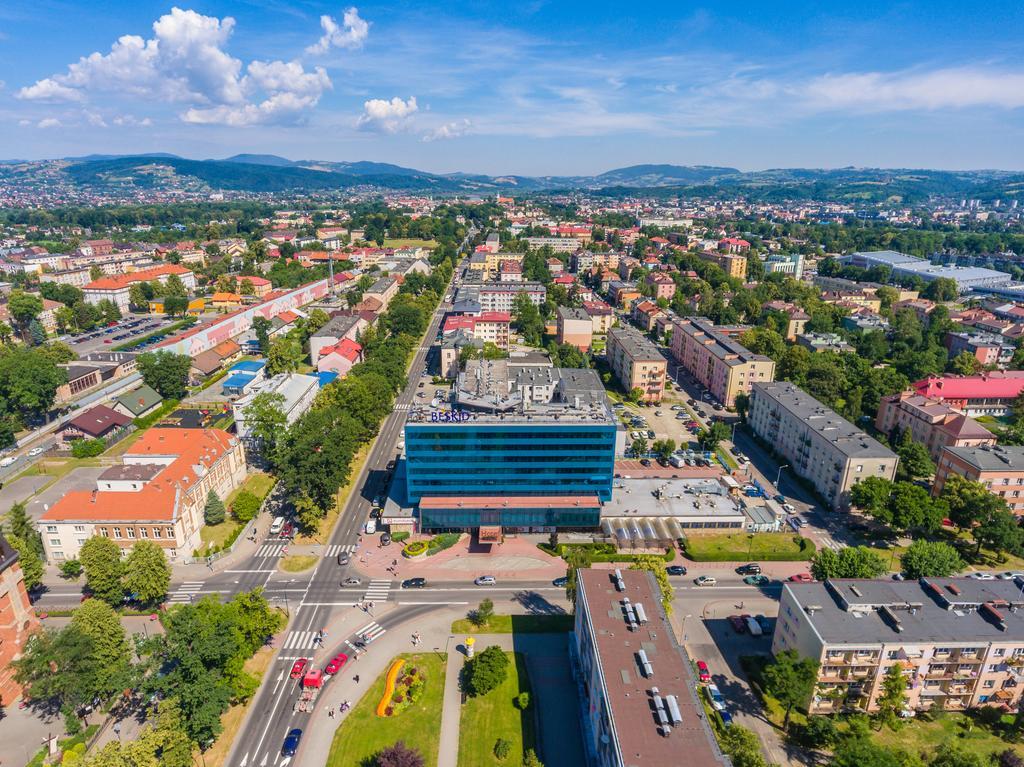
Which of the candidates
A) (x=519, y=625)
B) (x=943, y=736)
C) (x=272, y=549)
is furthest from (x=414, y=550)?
(x=943, y=736)

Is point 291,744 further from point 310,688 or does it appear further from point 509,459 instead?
point 509,459

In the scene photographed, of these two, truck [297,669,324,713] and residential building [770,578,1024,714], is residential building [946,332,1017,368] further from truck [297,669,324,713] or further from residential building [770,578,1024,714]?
truck [297,669,324,713]

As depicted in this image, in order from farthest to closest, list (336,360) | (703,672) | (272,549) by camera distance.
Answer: (336,360), (272,549), (703,672)

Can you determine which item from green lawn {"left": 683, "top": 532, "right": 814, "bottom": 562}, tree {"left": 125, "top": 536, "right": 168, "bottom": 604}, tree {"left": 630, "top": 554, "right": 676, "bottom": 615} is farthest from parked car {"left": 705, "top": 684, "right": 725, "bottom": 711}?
Result: tree {"left": 125, "top": 536, "right": 168, "bottom": 604}

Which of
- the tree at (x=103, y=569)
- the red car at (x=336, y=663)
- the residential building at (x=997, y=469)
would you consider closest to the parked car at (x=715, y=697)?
the red car at (x=336, y=663)

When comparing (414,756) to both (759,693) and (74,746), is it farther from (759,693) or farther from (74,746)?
(759,693)

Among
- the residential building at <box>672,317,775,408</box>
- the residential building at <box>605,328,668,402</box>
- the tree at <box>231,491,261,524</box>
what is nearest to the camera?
the tree at <box>231,491,261,524</box>

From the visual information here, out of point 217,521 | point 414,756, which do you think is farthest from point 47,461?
point 414,756
